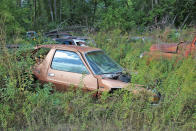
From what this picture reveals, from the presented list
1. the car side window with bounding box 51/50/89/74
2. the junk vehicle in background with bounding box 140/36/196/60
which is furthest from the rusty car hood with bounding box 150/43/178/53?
the car side window with bounding box 51/50/89/74

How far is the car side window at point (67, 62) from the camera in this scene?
5.47 meters

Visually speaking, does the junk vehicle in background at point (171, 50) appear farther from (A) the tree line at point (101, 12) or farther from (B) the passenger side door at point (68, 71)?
(B) the passenger side door at point (68, 71)

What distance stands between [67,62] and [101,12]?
23049 millimetres

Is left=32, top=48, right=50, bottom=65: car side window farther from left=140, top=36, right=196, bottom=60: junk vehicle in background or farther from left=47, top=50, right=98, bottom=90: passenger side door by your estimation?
left=140, top=36, right=196, bottom=60: junk vehicle in background

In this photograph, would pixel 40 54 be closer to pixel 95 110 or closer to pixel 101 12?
pixel 95 110

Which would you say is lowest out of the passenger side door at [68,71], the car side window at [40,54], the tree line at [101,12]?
the passenger side door at [68,71]

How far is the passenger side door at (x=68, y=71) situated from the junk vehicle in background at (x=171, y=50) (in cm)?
373

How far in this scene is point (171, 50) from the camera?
8.75 meters

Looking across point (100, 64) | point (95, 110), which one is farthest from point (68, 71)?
point (95, 110)

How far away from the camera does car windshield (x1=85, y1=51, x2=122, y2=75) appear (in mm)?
5457

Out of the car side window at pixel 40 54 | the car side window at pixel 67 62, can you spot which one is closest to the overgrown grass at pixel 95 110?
the car side window at pixel 67 62

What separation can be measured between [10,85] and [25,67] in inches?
31.2

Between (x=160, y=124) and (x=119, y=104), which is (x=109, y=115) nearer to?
(x=119, y=104)

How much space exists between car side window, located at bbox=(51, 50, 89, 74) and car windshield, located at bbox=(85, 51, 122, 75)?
0.77 feet
